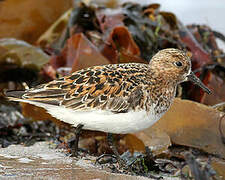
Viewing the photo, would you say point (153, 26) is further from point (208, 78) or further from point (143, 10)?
point (208, 78)

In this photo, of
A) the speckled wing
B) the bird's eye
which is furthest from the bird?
the bird's eye

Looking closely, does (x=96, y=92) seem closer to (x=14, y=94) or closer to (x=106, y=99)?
(x=106, y=99)

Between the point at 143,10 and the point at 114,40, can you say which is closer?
the point at 114,40

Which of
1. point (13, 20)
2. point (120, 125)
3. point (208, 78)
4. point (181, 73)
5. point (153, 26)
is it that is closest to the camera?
Result: point (120, 125)

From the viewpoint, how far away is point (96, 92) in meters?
3.01

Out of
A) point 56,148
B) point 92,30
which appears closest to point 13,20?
point 92,30

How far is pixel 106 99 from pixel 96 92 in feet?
0.29

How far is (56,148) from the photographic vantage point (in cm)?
335

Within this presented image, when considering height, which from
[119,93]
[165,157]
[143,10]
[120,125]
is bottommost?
[165,157]

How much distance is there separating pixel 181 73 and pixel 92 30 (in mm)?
1835

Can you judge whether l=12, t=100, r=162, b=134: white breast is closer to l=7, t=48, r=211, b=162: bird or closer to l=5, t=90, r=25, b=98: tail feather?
l=7, t=48, r=211, b=162: bird

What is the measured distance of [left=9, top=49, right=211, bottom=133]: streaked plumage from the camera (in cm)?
296

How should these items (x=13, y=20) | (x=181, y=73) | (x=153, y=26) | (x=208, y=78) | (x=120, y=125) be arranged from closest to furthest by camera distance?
(x=120, y=125)
(x=181, y=73)
(x=208, y=78)
(x=153, y=26)
(x=13, y=20)

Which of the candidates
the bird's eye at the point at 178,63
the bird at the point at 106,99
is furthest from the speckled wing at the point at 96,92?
the bird's eye at the point at 178,63
